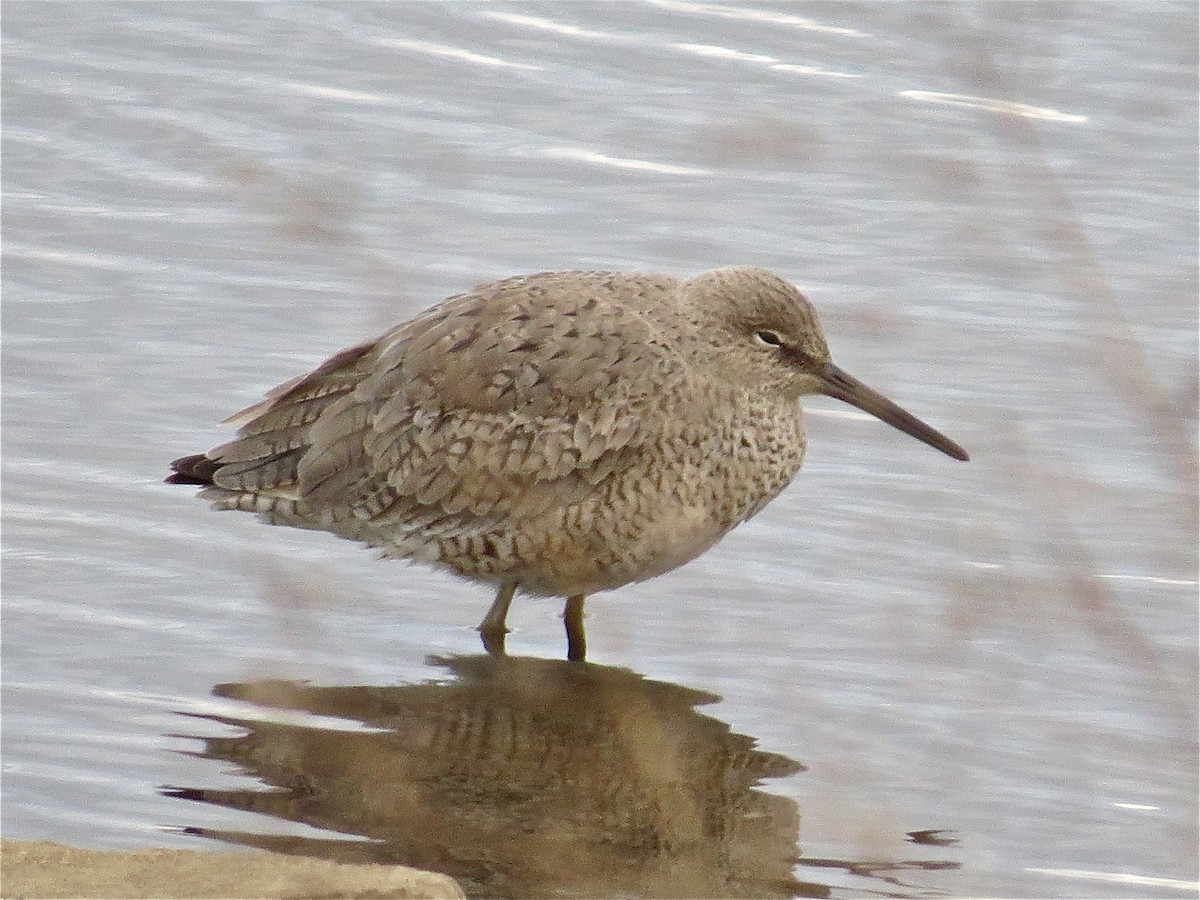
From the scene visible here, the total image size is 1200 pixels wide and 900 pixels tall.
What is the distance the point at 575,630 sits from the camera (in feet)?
22.3

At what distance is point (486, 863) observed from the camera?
17.2ft

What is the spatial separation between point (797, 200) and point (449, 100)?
188 centimetres

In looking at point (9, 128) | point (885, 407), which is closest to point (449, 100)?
point (9, 128)

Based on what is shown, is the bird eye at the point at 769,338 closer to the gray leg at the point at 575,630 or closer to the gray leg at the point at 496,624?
the gray leg at the point at 575,630

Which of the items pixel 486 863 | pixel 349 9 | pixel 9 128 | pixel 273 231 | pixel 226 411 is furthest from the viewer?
pixel 349 9

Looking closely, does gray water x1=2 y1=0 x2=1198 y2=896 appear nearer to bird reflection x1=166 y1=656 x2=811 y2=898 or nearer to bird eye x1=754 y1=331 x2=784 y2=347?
bird reflection x1=166 y1=656 x2=811 y2=898

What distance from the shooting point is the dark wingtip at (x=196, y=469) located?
23.0 feet

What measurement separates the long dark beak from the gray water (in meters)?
0.19

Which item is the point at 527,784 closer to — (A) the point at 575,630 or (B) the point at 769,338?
(A) the point at 575,630

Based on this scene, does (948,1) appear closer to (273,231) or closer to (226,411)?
(273,231)

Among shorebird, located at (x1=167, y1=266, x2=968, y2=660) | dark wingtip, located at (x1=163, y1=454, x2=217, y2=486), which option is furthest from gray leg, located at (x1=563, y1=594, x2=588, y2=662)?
dark wingtip, located at (x1=163, y1=454, x2=217, y2=486)

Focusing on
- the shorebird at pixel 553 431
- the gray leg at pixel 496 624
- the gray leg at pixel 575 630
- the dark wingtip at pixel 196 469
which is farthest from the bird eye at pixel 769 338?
the dark wingtip at pixel 196 469

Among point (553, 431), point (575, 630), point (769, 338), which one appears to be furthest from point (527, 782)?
point (769, 338)

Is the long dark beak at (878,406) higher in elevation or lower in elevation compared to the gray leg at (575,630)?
higher
